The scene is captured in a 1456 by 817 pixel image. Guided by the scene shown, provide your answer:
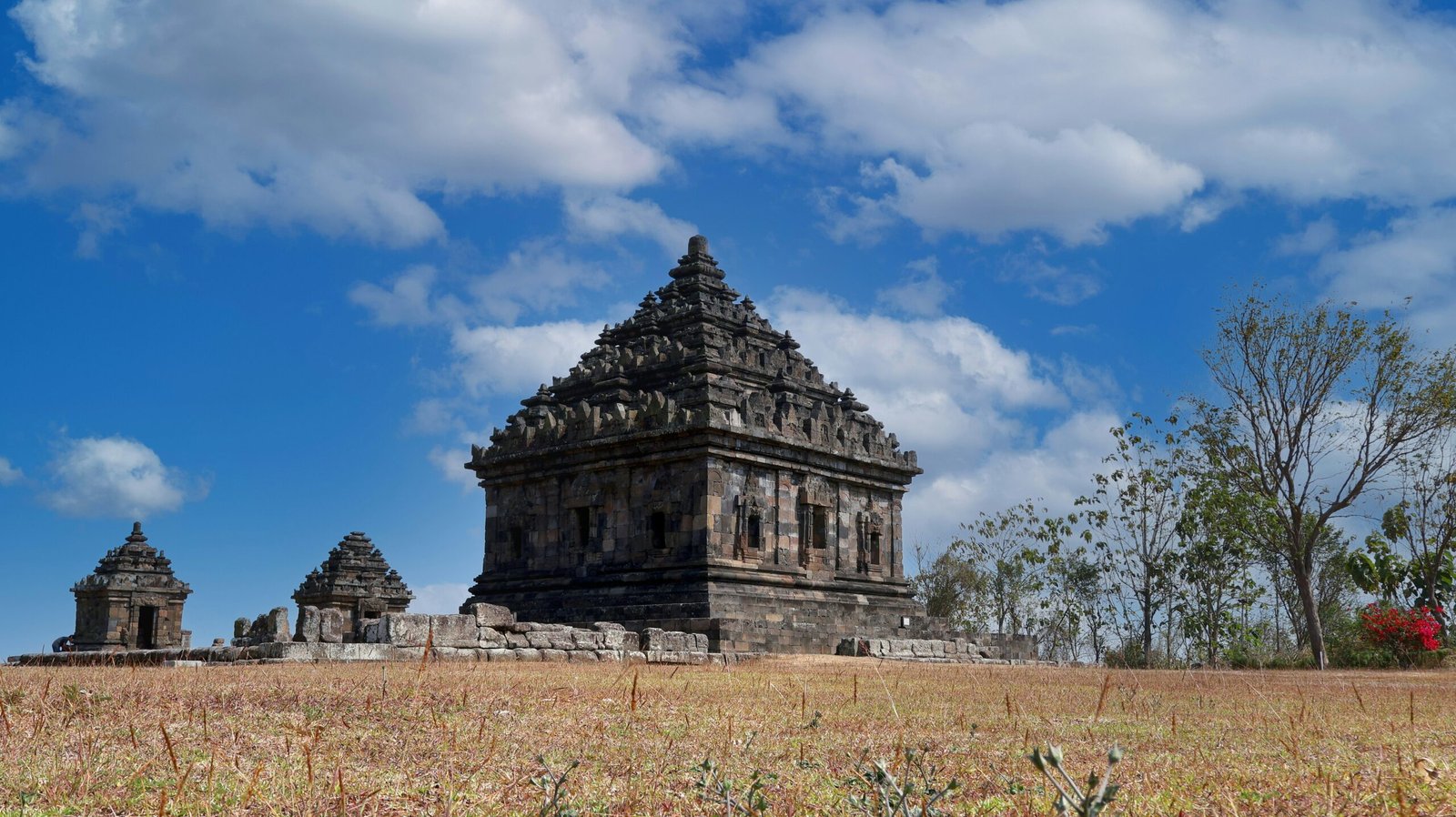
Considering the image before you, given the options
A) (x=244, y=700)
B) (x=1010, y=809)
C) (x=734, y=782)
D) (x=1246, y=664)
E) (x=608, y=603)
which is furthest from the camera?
(x=1246, y=664)

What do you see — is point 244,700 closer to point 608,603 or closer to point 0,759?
point 0,759

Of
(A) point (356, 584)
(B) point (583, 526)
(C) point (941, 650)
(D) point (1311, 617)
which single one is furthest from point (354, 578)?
(D) point (1311, 617)

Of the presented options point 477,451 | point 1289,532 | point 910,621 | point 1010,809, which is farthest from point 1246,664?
point 1010,809

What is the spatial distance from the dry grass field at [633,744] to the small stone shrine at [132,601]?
3570cm

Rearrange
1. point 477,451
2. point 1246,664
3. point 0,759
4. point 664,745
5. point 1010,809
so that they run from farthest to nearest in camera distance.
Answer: point 477,451 < point 1246,664 < point 664,745 < point 0,759 < point 1010,809

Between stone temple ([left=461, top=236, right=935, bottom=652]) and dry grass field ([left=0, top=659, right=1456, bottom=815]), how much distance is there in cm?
1327

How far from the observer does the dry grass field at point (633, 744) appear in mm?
5852

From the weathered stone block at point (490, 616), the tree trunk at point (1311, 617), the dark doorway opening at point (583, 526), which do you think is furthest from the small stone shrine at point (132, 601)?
the tree trunk at point (1311, 617)

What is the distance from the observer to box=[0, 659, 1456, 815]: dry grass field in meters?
5.85

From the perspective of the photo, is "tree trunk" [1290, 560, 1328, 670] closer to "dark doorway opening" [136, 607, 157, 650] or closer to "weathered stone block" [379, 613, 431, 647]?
"weathered stone block" [379, 613, 431, 647]

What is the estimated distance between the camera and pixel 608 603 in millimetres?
27672

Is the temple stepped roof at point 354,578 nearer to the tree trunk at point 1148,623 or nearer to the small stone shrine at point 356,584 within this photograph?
the small stone shrine at point 356,584

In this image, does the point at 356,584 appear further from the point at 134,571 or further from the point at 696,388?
the point at 696,388

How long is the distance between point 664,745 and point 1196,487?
28027mm
